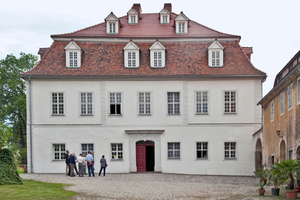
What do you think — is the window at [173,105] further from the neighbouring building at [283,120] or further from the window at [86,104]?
the neighbouring building at [283,120]

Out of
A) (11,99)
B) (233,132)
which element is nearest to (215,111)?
(233,132)

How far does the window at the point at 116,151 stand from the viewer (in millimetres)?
35469

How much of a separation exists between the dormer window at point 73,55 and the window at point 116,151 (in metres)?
6.73

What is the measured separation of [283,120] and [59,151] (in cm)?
1749

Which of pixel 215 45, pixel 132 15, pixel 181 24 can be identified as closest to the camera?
pixel 215 45

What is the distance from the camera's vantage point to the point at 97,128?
1396 inches

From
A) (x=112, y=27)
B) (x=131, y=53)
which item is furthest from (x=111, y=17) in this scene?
(x=131, y=53)

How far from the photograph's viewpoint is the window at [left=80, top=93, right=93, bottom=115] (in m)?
35.7

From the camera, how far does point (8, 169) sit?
2233 centimetres

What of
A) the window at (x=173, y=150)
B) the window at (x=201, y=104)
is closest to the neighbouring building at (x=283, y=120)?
the window at (x=201, y=104)

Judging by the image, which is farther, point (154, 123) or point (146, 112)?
point (146, 112)

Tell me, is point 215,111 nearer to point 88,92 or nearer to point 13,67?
point 88,92

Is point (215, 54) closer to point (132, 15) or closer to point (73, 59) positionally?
point (132, 15)

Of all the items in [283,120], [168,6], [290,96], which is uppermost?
[168,6]
